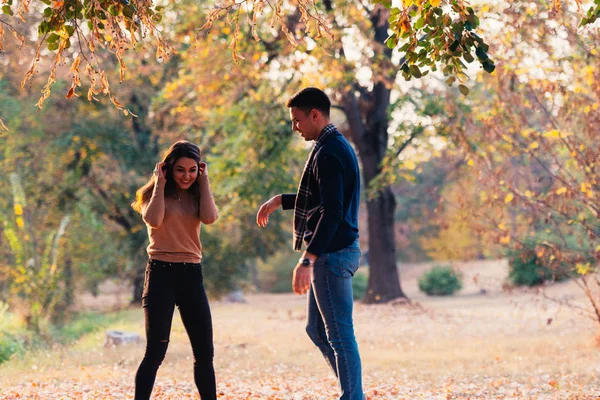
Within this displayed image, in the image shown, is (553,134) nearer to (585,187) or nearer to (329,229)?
(585,187)

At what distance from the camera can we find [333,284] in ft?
14.7

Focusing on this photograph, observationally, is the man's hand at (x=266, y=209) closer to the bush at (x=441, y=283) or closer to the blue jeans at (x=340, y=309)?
the blue jeans at (x=340, y=309)

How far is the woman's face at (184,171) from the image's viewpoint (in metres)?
4.79

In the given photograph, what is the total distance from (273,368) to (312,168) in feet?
16.0

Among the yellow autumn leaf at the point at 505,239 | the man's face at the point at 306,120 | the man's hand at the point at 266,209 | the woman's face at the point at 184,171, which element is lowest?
the man's hand at the point at 266,209

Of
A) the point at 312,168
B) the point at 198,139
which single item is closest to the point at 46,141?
the point at 198,139

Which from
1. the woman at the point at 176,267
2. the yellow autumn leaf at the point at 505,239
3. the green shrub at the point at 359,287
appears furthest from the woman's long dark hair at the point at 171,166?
the green shrub at the point at 359,287

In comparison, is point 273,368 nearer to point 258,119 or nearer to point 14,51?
point 258,119

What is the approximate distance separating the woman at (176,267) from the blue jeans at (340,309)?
757 mm

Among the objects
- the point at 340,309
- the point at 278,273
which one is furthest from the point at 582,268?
the point at 278,273

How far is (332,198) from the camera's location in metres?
4.38

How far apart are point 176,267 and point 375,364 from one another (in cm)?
511

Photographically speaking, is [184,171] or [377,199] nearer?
[184,171]

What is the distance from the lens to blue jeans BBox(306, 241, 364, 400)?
4.46m
